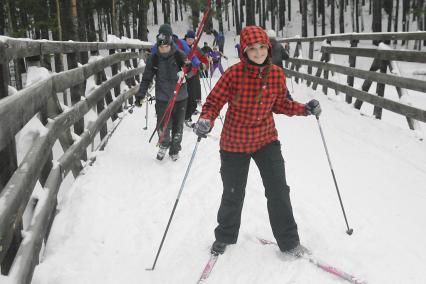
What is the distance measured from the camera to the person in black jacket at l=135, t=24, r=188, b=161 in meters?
6.10

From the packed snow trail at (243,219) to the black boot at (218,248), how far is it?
87 millimetres

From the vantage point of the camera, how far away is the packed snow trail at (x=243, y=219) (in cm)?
332

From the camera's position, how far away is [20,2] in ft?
78.3

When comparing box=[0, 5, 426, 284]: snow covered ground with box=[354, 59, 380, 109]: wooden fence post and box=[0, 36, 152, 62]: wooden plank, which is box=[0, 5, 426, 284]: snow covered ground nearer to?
box=[0, 36, 152, 62]: wooden plank

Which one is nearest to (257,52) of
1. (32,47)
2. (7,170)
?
(7,170)

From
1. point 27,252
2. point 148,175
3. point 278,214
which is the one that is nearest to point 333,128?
point 148,175

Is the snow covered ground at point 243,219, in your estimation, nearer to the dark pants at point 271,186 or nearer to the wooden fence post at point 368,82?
the dark pants at point 271,186

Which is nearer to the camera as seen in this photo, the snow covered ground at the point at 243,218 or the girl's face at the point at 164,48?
the snow covered ground at the point at 243,218

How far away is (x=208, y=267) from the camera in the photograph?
3.36 meters

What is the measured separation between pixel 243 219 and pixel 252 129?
1.20 m

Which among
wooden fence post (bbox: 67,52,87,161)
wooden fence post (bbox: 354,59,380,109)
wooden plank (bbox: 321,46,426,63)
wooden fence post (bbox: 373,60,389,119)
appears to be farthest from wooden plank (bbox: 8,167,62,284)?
wooden fence post (bbox: 354,59,380,109)

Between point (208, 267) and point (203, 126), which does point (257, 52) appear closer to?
point (203, 126)

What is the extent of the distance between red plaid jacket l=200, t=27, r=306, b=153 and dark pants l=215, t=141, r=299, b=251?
87mm

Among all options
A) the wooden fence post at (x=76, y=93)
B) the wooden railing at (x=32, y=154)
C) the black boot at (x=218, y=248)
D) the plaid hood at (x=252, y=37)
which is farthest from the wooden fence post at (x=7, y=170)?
the wooden fence post at (x=76, y=93)
